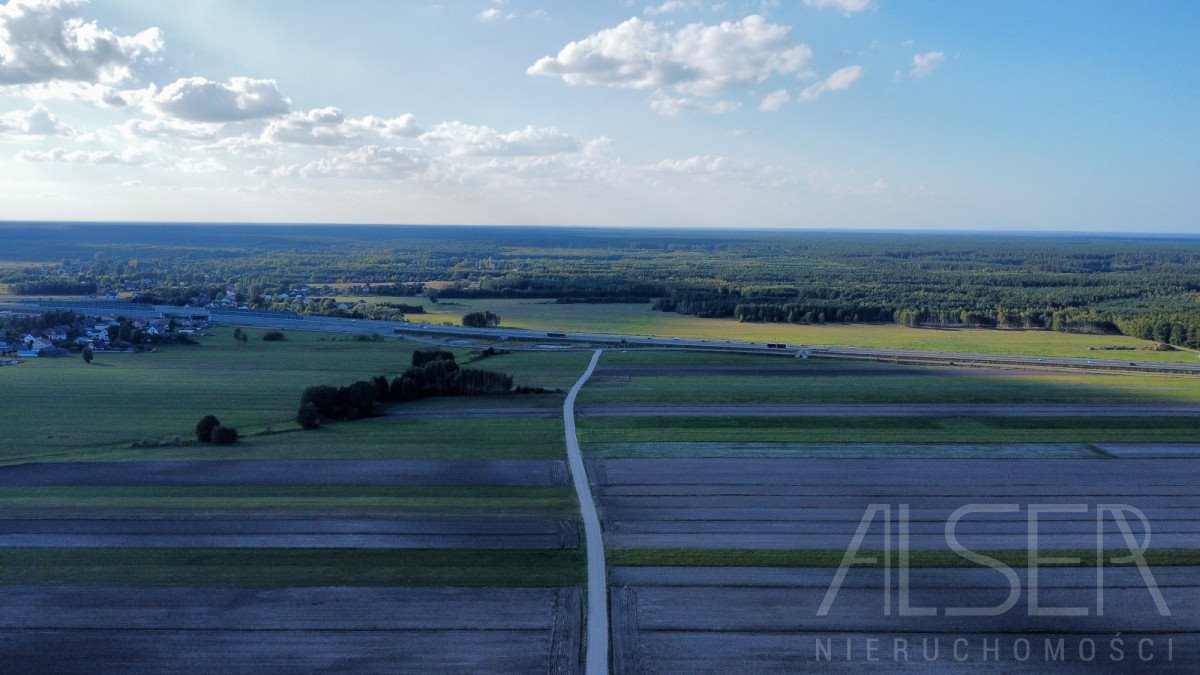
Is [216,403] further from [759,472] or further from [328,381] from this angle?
[759,472]

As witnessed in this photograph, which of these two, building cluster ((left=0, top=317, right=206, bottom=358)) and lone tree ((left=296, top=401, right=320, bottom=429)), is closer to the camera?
lone tree ((left=296, top=401, right=320, bottom=429))

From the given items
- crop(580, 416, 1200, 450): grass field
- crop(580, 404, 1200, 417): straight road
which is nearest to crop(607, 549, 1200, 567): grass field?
crop(580, 416, 1200, 450): grass field

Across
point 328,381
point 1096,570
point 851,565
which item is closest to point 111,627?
point 851,565

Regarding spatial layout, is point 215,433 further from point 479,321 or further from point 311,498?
point 479,321

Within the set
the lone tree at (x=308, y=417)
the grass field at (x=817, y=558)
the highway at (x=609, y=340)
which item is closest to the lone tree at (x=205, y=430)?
the lone tree at (x=308, y=417)

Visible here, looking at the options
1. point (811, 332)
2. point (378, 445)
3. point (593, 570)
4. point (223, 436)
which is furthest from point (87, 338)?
point (811, 332)

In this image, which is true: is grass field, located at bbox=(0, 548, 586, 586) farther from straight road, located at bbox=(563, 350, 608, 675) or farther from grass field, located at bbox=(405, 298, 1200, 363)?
grass field, located at bbox=(405, 298, 1200, 363)

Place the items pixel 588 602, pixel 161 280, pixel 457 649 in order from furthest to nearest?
1. pixel 161 280
2. pixel 588 602
3. pixel 457 649
